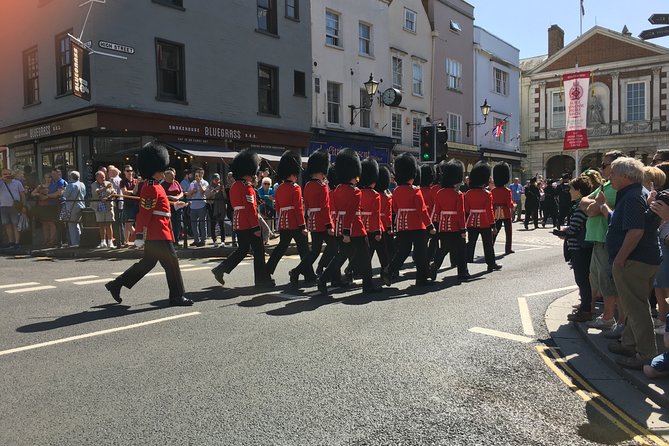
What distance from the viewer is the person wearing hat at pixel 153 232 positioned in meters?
7.37

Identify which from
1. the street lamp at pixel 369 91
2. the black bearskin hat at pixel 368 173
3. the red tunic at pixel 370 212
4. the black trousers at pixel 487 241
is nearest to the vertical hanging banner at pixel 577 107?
the street lamp at pixel 369 91

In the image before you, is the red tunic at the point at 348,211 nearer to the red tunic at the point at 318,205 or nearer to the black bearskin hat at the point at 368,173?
the red tunic at the point at 318,205

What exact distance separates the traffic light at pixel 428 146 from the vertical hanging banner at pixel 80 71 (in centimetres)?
971

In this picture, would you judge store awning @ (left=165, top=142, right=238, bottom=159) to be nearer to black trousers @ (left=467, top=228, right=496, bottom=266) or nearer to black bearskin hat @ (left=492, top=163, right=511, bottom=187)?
black bearskin hat @ (left=492, top=163, right=511, bottom=187)

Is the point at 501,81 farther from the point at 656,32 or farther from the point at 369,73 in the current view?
the point at 656,32

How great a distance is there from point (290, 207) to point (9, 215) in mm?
9623

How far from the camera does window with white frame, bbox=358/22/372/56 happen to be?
85.1 ft

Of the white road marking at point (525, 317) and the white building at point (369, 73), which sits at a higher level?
the white building at point (369, 73)

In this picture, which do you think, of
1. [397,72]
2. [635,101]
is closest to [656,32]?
[397,72]

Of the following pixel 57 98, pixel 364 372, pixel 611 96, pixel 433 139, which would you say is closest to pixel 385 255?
pixel 364 372

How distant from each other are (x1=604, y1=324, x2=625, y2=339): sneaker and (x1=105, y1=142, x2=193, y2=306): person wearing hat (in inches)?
197

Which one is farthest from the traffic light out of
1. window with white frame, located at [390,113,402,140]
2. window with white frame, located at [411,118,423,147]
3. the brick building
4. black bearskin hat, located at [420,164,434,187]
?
the brick building

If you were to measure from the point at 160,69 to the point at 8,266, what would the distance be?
8859mm

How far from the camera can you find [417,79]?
29625 mm
